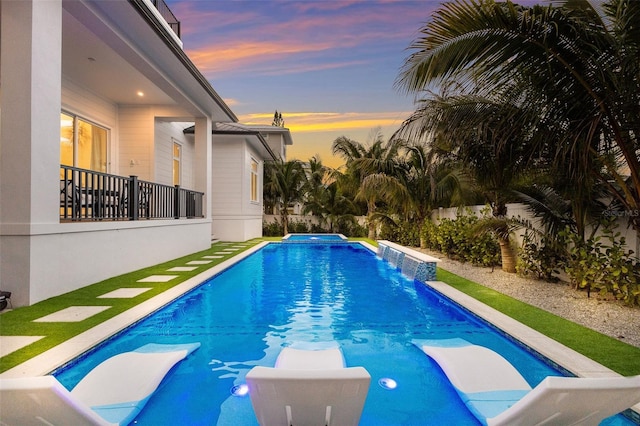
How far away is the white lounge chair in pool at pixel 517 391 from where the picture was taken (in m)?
1.77

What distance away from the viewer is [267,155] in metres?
20.8

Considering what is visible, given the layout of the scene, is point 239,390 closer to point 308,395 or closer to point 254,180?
point 308,395

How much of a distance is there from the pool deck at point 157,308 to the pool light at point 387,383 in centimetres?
141

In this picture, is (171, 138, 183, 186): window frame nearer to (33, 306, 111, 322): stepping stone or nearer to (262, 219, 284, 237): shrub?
(262, 219, 284, 237): shrub

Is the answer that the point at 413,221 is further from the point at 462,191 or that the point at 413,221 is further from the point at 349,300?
the point at 349,300

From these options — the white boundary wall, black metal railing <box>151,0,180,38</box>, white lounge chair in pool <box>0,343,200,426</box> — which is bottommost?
white lounge chair in pool <box>0,343,200,426</box>

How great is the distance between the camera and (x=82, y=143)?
10602mm

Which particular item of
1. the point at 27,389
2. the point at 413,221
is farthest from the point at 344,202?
the point at 27,389

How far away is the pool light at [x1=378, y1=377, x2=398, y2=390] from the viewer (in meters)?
3.35

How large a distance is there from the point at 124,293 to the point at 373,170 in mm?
11268

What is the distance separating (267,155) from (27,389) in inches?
774

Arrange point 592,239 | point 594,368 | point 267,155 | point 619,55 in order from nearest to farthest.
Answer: point 594,368 < point 619,55 < point 592,239 < point 267,155

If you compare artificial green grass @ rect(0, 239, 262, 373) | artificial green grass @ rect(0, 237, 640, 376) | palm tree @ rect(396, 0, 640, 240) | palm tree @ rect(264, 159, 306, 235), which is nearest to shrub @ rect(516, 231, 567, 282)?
artificial green grass @ rect(0, 237, 640, 376)

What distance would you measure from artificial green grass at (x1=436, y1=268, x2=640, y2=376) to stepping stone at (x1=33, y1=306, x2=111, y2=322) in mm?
5243
